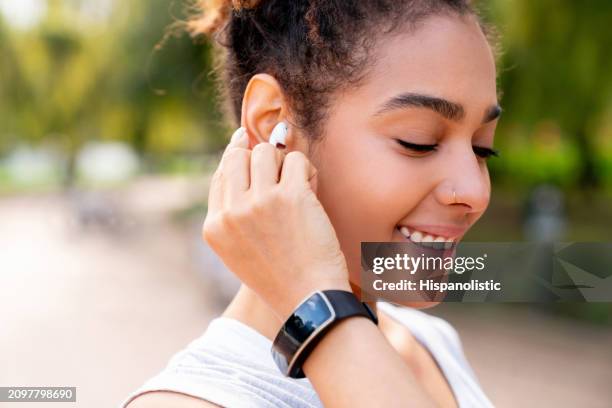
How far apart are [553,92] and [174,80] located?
275 inches

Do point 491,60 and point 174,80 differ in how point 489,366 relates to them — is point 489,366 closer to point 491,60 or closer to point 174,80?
point 491,60

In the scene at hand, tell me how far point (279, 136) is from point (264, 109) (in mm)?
87

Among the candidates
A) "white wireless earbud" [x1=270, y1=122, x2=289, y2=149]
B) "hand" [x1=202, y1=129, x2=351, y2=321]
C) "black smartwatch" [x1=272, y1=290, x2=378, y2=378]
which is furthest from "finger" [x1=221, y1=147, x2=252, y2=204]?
"black smartwatch" [x1=272, y1=290, x2=378, y2=378]

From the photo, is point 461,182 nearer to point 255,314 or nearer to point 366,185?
point 366,185

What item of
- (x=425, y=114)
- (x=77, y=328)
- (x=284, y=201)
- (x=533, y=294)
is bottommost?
(x=77, y=328)

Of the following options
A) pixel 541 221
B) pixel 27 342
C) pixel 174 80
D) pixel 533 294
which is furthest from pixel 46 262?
pixel 533 294

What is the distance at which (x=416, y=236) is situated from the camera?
1.19 m

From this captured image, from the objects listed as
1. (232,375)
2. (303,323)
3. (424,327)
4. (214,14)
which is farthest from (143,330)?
(303,323)

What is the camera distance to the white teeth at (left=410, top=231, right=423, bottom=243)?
1.19m

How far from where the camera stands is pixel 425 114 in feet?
3.74

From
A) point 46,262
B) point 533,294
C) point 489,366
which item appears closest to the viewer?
point 533,294

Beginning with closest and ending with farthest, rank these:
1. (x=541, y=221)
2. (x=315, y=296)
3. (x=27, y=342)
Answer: (x=315, y=296) → (x=27, y=342) → (x=541, y=221)

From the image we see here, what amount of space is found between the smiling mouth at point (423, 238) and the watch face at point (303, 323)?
29 centimetres

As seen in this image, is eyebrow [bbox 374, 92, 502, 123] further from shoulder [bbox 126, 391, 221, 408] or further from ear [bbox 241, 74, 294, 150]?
shoulder [bbox 126, 391, 221, 408]
